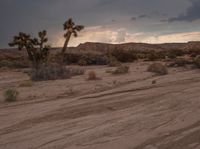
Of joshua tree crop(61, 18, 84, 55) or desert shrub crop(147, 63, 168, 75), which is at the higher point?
joshua tree crop(61, 18, 84, 55)

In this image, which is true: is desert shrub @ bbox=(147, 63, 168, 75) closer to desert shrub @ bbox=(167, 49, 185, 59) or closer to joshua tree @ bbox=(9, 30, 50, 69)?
joshua tree @ bbox=(9, 30, 50, 69)

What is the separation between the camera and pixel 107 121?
1060 cm

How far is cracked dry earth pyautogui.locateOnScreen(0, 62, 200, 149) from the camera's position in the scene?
8.50 metres

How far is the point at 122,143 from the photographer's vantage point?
8352mm

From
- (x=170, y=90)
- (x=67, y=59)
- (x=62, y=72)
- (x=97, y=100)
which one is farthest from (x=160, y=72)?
(x=67, y=59)

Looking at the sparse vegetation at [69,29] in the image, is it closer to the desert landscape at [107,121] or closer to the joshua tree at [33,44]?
the joshua tree at [33,44]

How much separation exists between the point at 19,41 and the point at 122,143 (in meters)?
27.1

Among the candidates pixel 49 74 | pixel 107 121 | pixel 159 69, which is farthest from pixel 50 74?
pixel 107 121

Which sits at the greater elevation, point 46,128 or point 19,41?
point 19,41

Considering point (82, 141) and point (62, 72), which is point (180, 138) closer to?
point (82, 141)

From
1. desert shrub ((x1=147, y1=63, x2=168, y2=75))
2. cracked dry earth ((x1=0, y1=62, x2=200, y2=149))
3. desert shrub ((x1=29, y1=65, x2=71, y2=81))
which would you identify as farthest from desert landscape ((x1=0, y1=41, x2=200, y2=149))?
desert shrub ((x1=147, y1=63, x2=168, y2=75))

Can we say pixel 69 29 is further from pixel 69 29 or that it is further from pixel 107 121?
pixel 107 121

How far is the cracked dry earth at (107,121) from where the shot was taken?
8500 mm

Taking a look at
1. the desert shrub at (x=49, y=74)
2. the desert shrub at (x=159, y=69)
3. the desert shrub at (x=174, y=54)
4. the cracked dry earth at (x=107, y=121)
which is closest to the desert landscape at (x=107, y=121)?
the cracked dry earth at (x=107, y=121)
